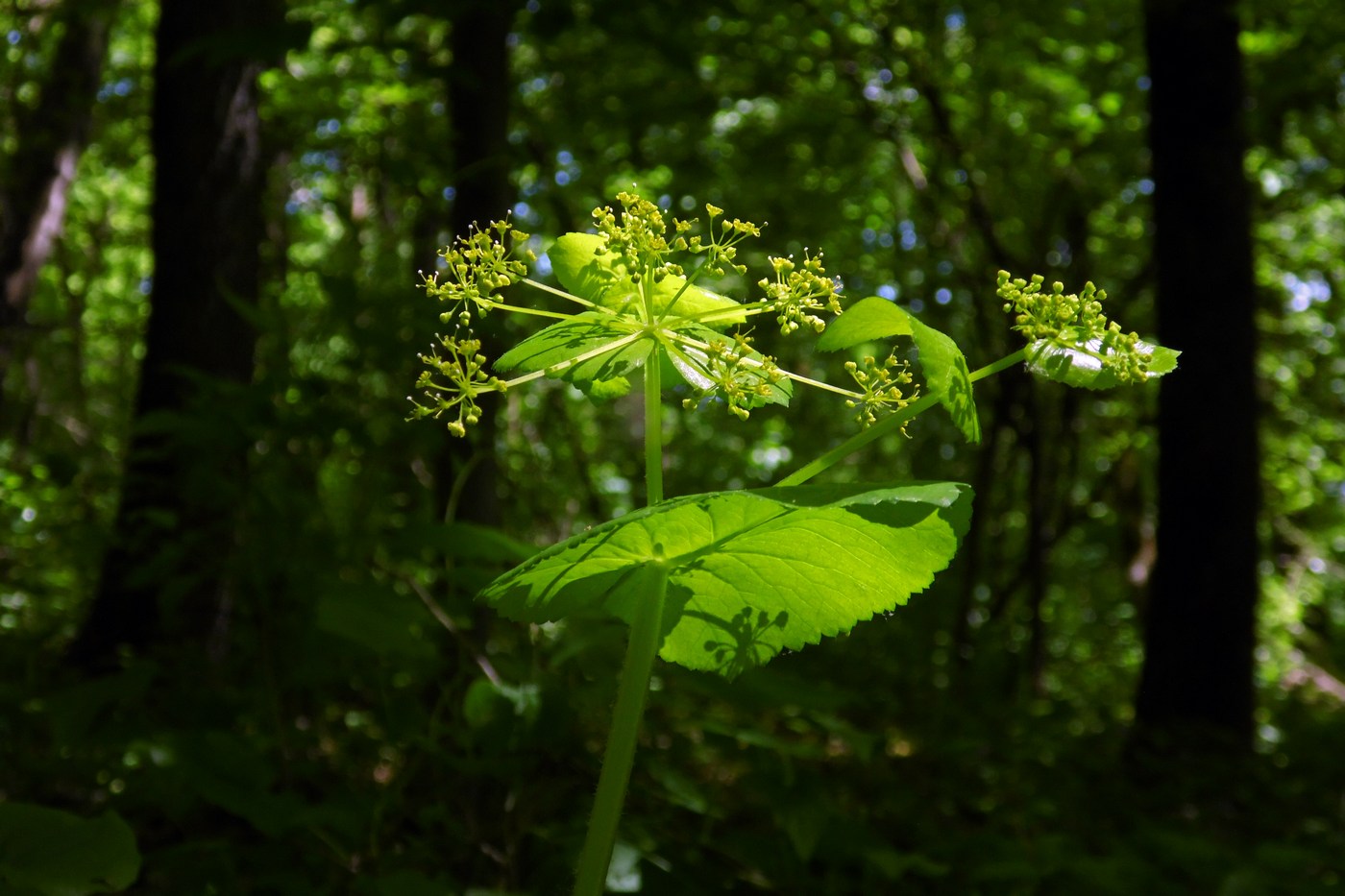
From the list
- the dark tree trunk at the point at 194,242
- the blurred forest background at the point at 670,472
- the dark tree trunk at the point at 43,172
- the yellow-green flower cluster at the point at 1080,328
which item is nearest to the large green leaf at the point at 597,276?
the yellow-green flower cluster at the point at 1080,328

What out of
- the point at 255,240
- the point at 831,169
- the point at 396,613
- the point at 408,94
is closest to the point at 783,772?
the point at 396,613

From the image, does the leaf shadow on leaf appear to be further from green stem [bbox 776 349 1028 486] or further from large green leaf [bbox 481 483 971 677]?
green stem [bbox 776 349 1028 486]

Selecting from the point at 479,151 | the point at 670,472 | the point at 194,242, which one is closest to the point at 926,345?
the point at 479,151

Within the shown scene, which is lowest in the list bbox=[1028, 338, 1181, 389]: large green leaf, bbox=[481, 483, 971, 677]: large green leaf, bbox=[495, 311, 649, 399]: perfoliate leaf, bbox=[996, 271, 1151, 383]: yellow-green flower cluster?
bbox=[481, 483, 971, 677]: large green leaf

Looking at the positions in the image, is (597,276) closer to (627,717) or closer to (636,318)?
(636,318)

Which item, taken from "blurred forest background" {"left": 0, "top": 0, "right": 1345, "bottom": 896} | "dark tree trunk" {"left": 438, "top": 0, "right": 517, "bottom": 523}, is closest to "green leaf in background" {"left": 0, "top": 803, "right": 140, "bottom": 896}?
"blurred forest background" {"left": 0, "top": 0, "right": 1345, "bottom": 896}

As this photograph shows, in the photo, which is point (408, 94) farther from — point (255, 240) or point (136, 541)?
point (136, 541)

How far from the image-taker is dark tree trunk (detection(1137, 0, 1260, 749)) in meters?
4.18

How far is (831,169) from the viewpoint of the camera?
5.63 metres

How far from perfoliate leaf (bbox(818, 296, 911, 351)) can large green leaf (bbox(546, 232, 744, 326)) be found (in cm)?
8

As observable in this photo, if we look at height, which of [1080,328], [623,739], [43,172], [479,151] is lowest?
[623,739]

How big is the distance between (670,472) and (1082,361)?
12.2ft

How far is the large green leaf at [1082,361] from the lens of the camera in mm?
854

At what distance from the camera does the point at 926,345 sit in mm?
812
